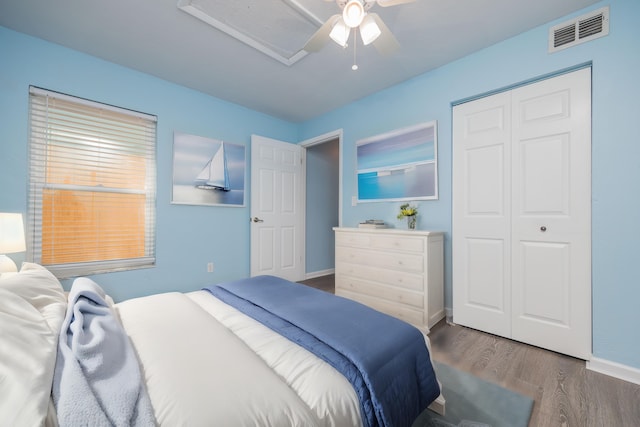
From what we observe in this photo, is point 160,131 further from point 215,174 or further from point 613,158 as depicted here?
point 613,158

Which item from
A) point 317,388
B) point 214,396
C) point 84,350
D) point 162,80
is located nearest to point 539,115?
point 317,388

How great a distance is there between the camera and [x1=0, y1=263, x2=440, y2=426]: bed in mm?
636

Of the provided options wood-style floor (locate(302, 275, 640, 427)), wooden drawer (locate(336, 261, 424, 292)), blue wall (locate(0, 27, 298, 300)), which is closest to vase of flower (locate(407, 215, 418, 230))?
wooden drawer (locate(336, 261, 424, 292))

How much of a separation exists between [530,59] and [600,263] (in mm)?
1632

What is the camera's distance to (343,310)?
1329 mm

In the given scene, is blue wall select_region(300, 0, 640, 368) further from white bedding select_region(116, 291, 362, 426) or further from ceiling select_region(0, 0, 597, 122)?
white bedding select_region(116, 291, 362, 426)

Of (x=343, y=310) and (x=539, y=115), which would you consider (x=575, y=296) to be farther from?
(x=343, y=310)

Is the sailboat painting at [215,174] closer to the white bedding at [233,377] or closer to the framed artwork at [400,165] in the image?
the framed artwork at [400,165]

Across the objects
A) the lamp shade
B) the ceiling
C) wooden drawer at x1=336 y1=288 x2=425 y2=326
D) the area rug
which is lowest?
the area rug

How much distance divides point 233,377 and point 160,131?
2915 millimetres

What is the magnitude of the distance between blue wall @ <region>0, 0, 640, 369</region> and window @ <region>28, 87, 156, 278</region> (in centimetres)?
10

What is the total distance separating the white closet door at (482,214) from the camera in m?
2.18

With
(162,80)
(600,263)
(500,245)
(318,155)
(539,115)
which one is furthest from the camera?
(318,155)

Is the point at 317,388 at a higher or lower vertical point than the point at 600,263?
lower
